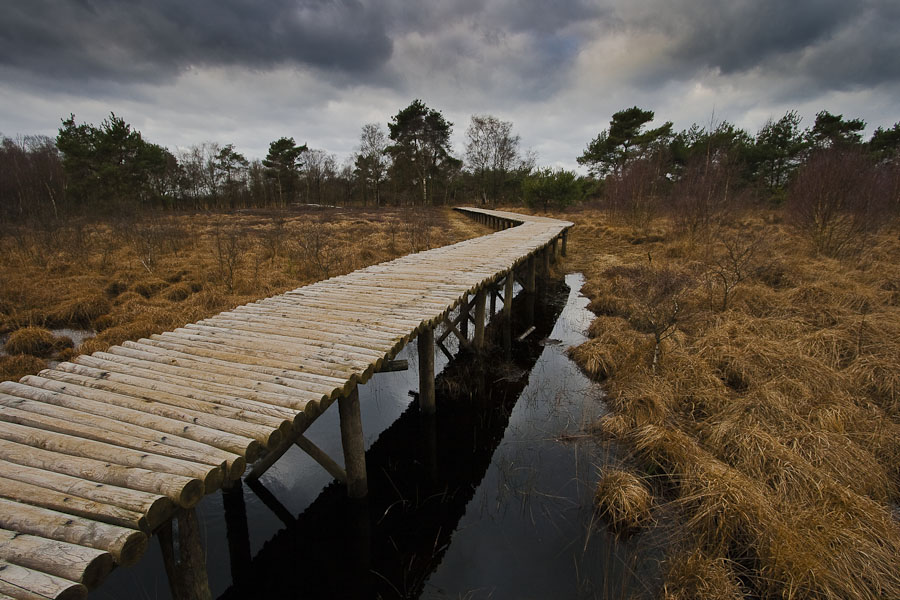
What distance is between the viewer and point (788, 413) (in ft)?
13.0

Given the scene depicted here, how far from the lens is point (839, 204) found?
1028cm

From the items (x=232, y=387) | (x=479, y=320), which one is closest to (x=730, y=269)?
(x=479, y=320)

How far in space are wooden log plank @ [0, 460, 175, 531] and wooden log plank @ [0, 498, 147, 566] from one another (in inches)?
3.5

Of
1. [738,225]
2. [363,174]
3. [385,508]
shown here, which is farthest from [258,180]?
[385,508]

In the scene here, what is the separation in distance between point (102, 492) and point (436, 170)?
140 feet

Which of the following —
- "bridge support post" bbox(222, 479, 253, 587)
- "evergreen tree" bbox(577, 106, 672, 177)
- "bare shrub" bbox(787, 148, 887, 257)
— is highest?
"evergreen tree" bbox(577, 106, 672, 177)

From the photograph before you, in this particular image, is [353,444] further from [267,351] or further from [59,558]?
[59,558]

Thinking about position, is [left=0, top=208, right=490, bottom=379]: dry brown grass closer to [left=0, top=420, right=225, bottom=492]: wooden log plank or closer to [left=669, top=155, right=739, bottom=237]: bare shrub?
[left=0, top=420, right=225, bottom=492]: wooden log plank

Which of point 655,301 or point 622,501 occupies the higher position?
point 655,301

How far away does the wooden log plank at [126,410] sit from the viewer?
2.08 meters

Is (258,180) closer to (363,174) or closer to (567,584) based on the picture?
(363,174)

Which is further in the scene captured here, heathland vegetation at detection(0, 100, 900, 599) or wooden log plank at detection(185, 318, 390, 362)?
wooden log plank at detection(185, 318, 390, 362)

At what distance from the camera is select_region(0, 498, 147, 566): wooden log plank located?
56.1 inches

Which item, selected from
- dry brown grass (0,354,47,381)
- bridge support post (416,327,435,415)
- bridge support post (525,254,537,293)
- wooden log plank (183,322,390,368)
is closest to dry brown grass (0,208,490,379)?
dry brown grass (0,354,47,381)
